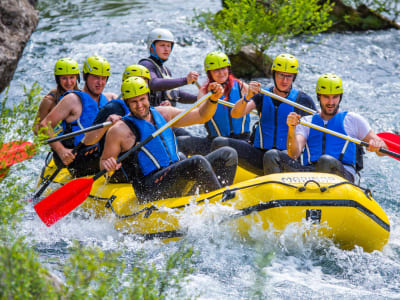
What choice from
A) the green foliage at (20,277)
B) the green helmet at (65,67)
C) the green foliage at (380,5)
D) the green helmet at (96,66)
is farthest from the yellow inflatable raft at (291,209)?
the green foliage at (380,5)

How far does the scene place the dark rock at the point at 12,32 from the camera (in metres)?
9.50

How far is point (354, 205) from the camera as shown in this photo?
15.4ft

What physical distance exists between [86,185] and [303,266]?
7.02 ft

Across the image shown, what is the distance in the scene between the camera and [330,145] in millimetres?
5316

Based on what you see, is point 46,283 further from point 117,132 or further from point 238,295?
point 117,132

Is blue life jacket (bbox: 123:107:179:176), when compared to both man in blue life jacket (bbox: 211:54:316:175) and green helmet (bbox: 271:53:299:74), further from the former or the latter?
green helmet (bbox: 271:53:299:74)

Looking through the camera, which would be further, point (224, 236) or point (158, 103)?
point (158, 103)

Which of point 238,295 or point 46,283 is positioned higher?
point 46,283

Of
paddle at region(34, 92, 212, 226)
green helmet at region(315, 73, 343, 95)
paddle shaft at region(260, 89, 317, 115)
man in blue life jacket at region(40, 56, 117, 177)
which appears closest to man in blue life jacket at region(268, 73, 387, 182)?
green helmet at region(315, 73, 343, 95)

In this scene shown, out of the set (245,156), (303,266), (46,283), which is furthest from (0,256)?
(245,156)

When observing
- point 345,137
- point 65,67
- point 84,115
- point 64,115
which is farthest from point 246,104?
point 65,67

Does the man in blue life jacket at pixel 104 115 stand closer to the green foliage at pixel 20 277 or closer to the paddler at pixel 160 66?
the paddler at pixel 160 66

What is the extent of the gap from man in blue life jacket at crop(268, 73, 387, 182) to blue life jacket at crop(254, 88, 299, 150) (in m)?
0.35

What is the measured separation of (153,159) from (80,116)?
1244 mm
